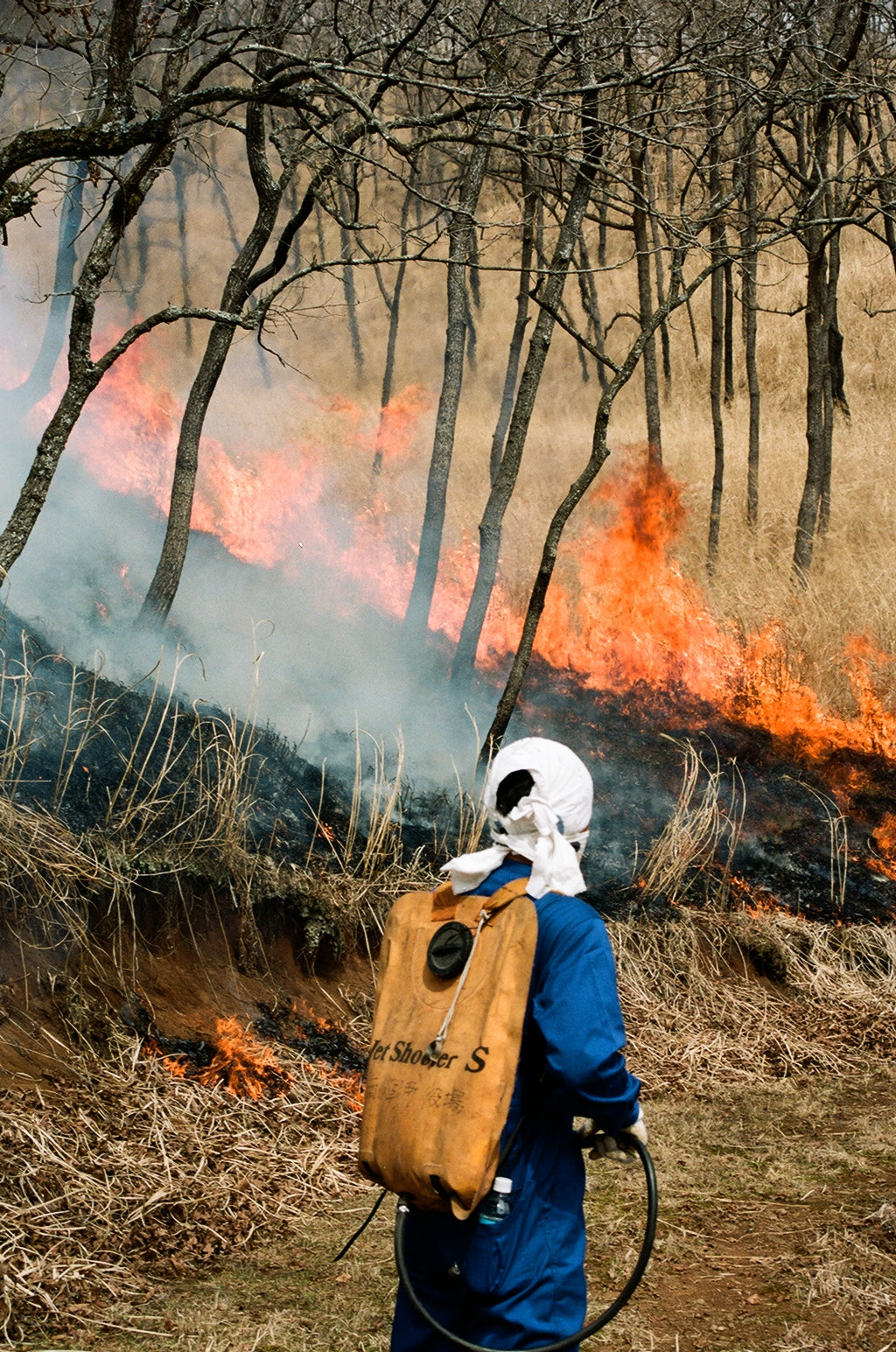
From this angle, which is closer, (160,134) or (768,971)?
(160,134)

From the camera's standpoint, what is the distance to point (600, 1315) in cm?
227

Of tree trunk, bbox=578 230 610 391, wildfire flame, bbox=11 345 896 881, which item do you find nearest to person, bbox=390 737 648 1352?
A: wildfire flame, bbox=11 345 896 881

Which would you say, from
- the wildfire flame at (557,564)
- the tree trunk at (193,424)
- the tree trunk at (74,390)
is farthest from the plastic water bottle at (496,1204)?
the wildfire flame at (557,564)

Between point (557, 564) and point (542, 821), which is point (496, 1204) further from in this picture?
point (557, 564)

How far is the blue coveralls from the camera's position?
2.19 metres

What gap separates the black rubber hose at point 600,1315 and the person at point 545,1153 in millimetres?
23

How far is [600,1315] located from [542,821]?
3.27 feet

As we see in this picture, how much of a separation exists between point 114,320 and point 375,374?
5.67 metres

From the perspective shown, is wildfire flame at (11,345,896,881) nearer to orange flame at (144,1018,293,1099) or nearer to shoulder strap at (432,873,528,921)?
orange flame at (144,1018,293,1099)

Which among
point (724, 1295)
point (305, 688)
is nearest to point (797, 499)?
point (305, 688)

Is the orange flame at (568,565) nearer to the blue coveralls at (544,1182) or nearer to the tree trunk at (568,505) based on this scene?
the tree trunk at (568,505)

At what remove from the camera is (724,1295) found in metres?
4.04

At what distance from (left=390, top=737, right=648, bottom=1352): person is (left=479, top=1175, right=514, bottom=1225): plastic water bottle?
19 millimetres

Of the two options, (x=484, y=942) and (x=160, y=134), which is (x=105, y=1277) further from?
(x=160, y=134)
